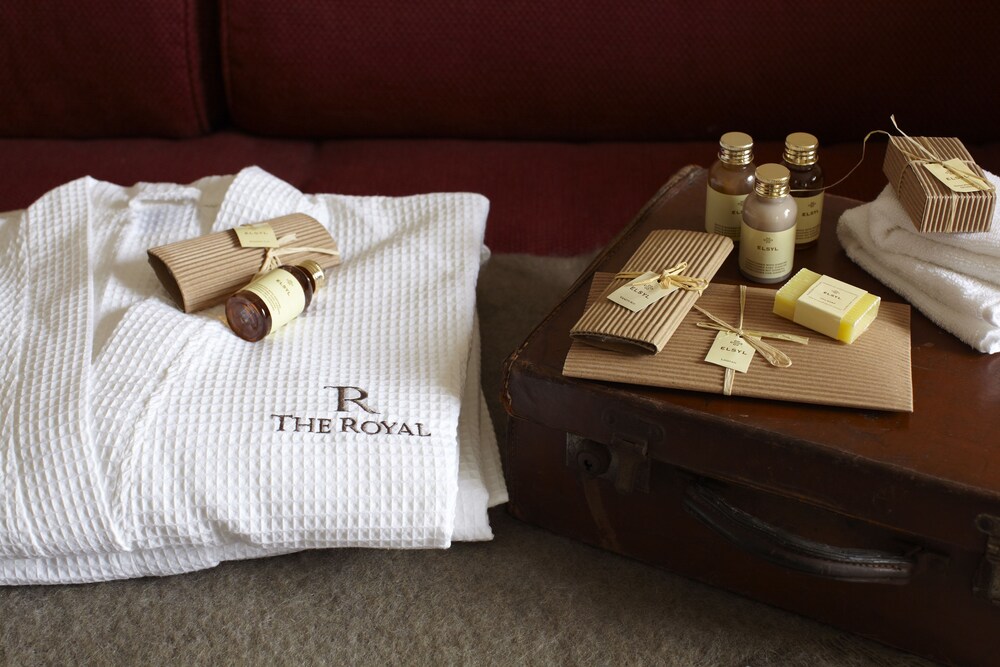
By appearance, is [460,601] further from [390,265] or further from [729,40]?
[729,40]

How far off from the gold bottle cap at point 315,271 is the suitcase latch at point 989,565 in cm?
65

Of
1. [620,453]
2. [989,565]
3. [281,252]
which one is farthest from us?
[281,252]

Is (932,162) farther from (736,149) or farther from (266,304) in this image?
(266,304)

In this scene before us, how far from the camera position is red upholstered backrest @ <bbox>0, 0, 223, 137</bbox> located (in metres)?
1.37

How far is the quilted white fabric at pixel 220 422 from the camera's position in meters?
0.87

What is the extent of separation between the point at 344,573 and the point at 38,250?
1.68 ft

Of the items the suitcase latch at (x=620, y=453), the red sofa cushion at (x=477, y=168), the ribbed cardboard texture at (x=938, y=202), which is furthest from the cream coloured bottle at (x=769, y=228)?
the red sofa cushion at (x=477, y=168)

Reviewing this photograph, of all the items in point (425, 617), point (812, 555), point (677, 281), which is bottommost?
point (425, 617)

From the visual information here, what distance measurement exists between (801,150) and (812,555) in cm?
39

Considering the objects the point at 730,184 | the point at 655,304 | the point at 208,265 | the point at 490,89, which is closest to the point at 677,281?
the point at 655,304

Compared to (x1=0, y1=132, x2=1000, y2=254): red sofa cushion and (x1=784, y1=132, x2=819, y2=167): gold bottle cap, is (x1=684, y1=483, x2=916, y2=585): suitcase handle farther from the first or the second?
(x1=0, y1=132, x2=1000, y2=254): red sofa cushion

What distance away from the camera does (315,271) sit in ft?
3.44

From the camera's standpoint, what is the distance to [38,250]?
1.11 m

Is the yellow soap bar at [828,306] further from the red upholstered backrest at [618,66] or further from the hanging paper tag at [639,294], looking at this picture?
the red upholstered backrest at [618,66]
